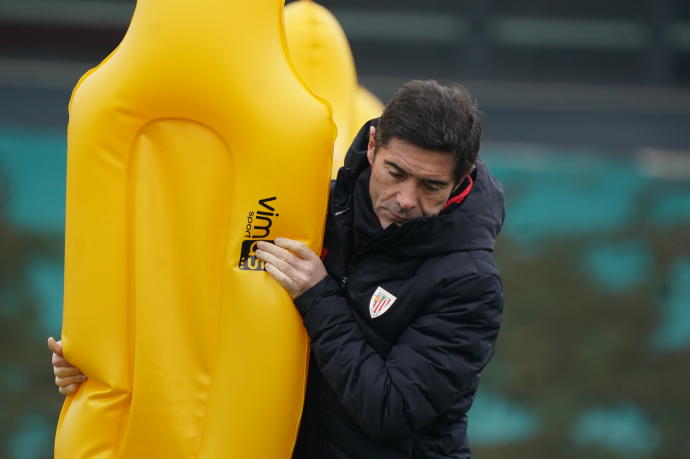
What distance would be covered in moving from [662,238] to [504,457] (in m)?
1.52

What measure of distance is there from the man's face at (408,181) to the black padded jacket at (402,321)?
3cm

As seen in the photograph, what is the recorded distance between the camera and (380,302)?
185 cm

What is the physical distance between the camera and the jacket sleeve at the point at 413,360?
1.80 meters

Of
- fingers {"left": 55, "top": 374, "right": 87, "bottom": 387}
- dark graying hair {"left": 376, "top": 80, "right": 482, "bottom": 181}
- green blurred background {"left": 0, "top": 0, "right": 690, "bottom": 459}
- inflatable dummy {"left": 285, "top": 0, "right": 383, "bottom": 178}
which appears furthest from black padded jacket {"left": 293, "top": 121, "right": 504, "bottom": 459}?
green blurred background {"left": 0, "top": 0, "right": 690, "bottom": 459}

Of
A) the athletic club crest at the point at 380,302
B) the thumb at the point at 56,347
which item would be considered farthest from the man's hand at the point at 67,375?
the athletic club crest at the point at 380,302

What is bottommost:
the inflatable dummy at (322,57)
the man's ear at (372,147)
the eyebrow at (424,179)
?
the eyebrow at (424,179)

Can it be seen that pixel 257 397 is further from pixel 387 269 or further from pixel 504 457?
pixel 504 457

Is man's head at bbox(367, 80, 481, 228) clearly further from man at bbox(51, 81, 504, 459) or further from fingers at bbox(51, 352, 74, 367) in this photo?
fingers at bbox(51, 352, 74, 367)

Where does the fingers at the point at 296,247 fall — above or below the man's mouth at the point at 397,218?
below

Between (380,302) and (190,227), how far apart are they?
393 mm

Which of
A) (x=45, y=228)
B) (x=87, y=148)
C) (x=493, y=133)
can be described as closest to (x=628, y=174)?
(x=493, y=133)

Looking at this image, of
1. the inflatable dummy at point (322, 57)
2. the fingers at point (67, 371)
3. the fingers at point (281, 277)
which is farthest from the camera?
the inflatable dummy at point (322, 57)

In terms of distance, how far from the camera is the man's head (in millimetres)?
1756

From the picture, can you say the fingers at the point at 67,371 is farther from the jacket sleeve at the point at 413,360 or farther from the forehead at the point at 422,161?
the forehead at the point at 422,161
